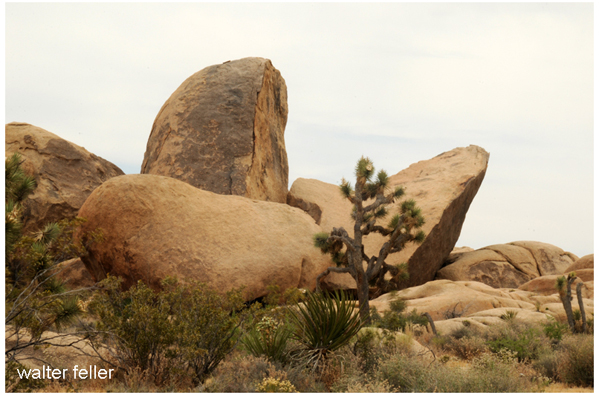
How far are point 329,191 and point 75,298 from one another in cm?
1663

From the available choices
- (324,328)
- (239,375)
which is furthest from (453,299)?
(239,375)

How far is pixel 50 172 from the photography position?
1717cm

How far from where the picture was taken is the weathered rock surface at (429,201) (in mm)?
18797

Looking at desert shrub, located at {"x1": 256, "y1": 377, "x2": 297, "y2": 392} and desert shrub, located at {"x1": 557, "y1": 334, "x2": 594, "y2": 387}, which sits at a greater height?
desert shrub, located at {"x1": 256, "y1": 377, "x2": 297, "y2": 392}

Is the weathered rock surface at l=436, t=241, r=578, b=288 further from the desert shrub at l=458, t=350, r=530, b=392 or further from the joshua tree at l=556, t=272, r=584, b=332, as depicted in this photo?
the desert shrub at l=458, t=350, r=530, b=392

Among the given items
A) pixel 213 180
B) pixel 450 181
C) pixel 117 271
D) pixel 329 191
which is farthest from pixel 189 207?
pixel 450 181

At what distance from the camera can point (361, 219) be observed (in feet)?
45.8

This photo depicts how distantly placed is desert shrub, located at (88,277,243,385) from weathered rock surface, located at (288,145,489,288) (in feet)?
32.3

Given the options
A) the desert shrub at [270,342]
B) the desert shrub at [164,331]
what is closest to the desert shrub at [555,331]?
the desert shrub at [270,342]

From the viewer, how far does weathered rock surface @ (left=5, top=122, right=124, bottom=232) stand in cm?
1634

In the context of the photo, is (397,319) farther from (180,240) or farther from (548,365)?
(180,240)

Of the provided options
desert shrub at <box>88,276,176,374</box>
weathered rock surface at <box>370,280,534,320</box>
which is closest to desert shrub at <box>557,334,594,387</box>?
weathered rock surface at <box>370,280,534,320</box>

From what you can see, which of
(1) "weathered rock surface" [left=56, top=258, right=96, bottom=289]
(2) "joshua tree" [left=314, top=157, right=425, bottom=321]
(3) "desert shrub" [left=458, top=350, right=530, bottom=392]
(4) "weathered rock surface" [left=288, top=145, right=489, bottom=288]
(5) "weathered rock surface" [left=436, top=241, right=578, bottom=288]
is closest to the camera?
(3) "desert shrub" [left=458, top=350, right=530, bottom=392]

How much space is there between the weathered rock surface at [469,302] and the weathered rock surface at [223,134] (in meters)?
6.94
